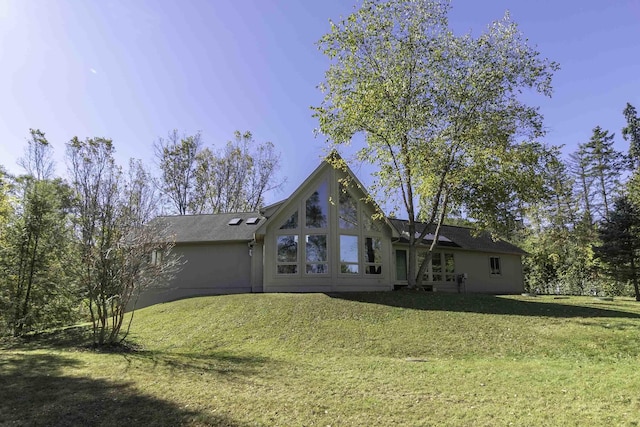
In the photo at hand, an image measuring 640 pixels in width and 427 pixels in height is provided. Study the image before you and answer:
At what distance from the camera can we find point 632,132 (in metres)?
42.5

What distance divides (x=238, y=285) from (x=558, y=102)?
1695 centimetres

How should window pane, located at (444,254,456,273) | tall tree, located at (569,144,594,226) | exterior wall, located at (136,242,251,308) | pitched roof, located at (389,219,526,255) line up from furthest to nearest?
tall tree, located at (569,144,594,226) < window pane, located at (444,254,456,273) < pitched roof, located at (389,219,526,255) < exterior wall, located at (136,242,251,308)

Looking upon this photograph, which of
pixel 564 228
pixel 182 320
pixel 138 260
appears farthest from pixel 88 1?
pixel 564 228

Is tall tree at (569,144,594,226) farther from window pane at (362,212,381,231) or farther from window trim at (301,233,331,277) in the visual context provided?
window trim at (301,233,331,277)

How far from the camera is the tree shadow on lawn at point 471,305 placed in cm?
1355

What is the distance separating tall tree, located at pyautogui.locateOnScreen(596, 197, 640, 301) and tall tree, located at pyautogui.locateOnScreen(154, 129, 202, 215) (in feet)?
99.6

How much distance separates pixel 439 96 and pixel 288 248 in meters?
9.23

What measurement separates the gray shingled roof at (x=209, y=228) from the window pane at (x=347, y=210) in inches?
193

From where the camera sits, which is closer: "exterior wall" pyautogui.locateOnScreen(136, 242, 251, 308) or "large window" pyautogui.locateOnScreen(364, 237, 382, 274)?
"large window" pyautogui.locateOnScreen(364, 237, 382, 274)

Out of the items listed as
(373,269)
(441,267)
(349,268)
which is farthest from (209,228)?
(441,267)

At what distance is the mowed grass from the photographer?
5750mm

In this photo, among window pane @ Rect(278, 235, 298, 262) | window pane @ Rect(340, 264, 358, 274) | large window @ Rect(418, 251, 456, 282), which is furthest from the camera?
large window @ Rect(418, 251, 456, 282)

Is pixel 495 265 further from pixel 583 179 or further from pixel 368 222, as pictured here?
pixel 583 179

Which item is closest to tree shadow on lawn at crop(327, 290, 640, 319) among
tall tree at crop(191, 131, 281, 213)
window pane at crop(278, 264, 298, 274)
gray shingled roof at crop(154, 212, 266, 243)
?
window pane at crop(278, 264, 298, 274)
